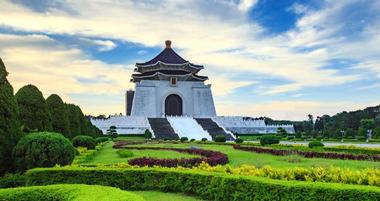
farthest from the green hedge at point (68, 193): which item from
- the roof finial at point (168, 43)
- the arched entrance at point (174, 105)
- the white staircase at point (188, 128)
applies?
the roof finial at point (168, 43)

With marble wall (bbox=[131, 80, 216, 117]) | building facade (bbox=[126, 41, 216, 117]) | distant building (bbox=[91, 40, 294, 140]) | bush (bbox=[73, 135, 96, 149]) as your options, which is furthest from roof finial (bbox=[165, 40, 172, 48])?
bush (bbox=[73, 135, 96, 149])

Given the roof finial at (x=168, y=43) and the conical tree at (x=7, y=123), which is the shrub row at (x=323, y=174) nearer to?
the conical tree at (x=7, y=123)

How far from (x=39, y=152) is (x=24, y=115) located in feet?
15.2

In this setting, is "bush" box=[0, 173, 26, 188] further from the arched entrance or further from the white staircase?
the arched entrance

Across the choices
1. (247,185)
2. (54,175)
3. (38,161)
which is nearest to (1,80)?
(38,161)

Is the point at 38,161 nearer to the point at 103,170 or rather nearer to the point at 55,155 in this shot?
the point at 55,155

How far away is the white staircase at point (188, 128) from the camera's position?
41.5 m

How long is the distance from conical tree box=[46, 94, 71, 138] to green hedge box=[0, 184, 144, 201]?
1274 cm

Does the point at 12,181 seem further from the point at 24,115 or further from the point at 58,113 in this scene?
the point at 58,113

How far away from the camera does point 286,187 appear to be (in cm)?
621

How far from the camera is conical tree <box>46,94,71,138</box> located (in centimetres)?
1905

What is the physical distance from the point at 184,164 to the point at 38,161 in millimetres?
3670

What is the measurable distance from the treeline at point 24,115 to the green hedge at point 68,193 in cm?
455

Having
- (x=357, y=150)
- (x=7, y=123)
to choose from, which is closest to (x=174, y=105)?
(x=357, y=150)
